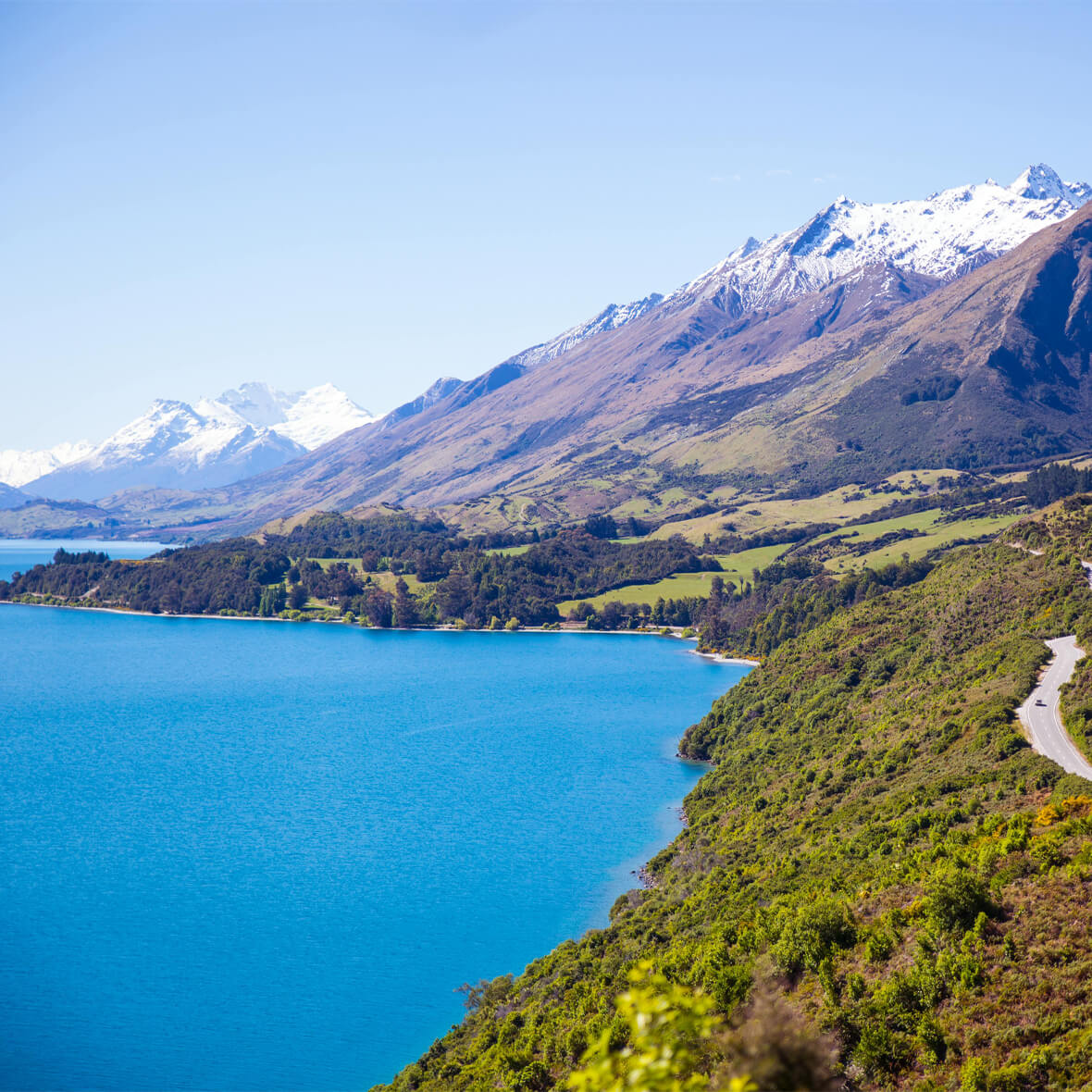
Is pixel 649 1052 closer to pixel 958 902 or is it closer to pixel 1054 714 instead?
pixel 958 902

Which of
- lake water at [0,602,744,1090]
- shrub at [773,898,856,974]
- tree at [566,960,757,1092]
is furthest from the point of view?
lake water at [0,602,744,1090]

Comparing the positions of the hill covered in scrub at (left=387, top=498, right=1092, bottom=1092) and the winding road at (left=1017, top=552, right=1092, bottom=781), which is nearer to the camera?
the hill covered in scrub at (left=387, top=498, right=1092, bottom=1092)

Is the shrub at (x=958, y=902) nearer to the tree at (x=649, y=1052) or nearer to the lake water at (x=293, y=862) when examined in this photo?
the tree at (x=649, y=1052)

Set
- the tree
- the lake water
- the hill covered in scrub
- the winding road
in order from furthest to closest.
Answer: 1. the lake water
2. the winding road
3. the hill covered in scrub
4. the tree

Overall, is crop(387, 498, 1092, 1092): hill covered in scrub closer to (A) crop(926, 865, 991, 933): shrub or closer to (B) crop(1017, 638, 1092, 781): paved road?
(A) crop(926, 865, 991, 933): shrub

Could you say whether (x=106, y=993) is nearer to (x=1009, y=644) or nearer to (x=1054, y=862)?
(x=1054, y=862)

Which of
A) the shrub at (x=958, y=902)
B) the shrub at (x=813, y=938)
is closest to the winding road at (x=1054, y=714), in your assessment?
the shrub at (x=958, y=902)

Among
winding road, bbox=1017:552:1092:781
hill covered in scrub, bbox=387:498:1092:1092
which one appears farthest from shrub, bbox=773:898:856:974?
winding road, bbox=1017:552:1092:781

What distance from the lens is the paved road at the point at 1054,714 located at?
163 feet

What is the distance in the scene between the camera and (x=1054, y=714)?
189 feet

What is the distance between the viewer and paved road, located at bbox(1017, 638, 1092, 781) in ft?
163

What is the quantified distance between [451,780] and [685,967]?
216 feet

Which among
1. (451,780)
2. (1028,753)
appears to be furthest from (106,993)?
(1028,753)

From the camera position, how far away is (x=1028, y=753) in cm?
5094
